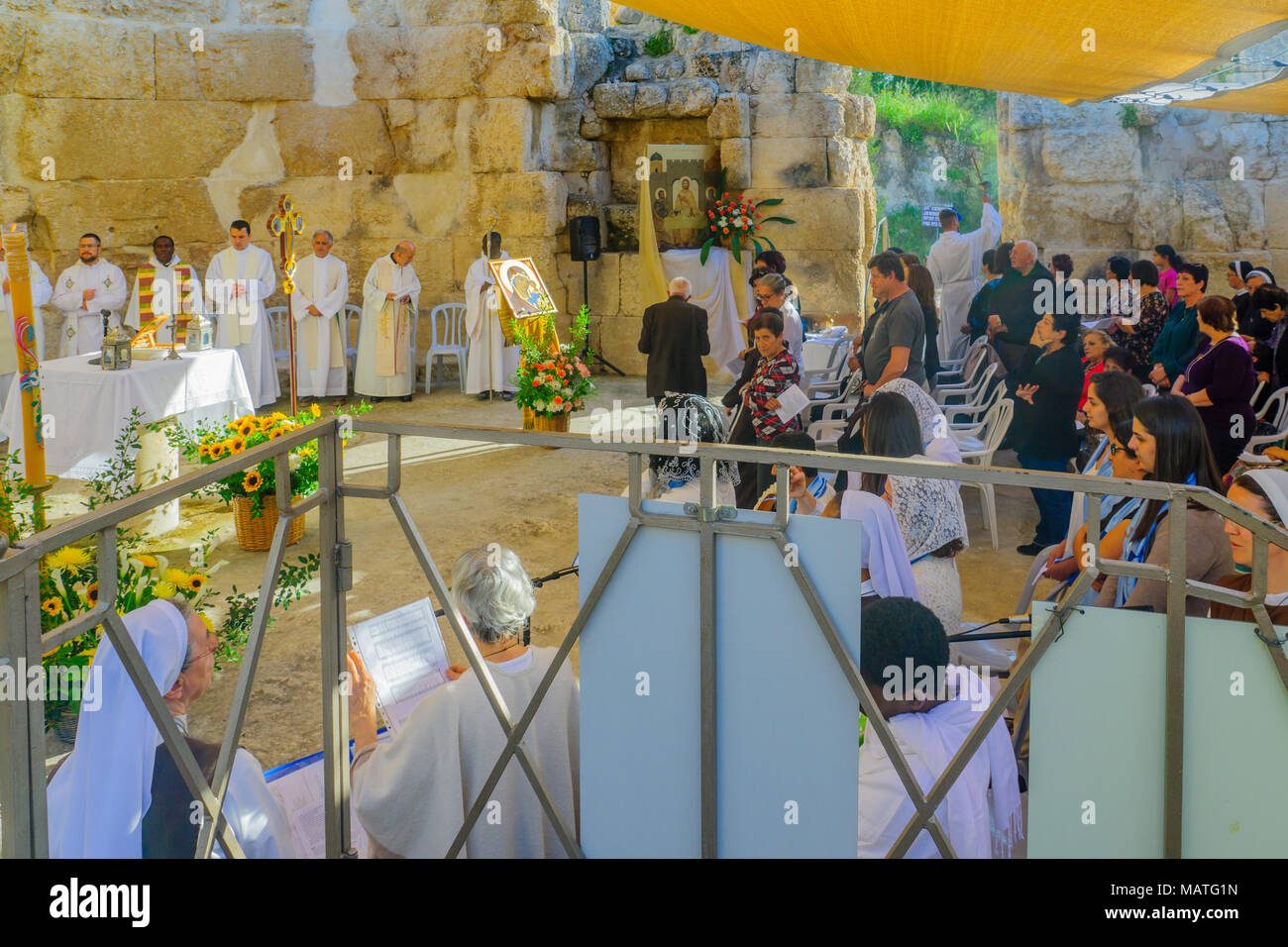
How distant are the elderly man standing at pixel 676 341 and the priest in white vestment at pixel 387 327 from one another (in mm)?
3624

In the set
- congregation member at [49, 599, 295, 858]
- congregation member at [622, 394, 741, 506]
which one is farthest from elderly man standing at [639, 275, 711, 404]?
congregation member at [49, 599, 295, 858]

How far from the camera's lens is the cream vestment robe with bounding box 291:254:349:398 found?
35.1 ft

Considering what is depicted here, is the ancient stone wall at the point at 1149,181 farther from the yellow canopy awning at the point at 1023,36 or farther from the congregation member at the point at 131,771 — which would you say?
the congregation member at the point at 131,771

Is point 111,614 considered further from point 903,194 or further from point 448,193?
point 903,194

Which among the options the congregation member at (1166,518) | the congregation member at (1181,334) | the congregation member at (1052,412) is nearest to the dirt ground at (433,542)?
the congregation member at (1052,412)

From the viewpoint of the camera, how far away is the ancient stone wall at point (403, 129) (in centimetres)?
1036

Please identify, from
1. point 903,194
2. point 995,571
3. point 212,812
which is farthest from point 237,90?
point 903,194

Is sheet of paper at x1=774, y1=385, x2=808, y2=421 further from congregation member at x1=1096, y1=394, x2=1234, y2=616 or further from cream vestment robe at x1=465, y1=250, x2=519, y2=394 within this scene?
cream vestment robe at x1=465, y1=250, x2=519, y2=394

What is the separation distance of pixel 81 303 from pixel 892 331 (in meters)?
7.17

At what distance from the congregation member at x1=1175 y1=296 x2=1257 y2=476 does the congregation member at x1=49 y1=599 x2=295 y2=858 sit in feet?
15.9

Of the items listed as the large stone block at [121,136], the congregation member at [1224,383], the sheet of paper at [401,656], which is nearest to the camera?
the sheet of paper at [401,656]

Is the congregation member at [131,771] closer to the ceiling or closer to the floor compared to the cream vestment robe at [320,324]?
closer to the floor

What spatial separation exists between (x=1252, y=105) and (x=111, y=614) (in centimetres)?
553

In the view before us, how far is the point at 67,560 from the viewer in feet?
14.0
